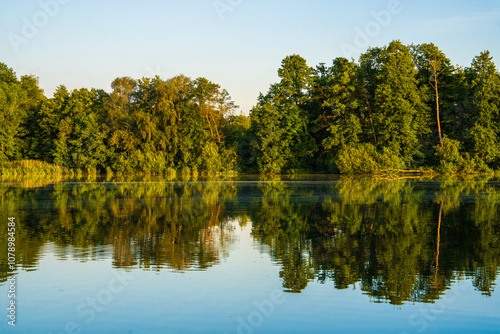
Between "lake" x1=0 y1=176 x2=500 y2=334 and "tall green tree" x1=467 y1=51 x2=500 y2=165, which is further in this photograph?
"tall green tree" x1=467 y1=51 x2=500 y2=165

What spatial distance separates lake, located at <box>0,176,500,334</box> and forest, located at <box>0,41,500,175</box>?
41.7 metres

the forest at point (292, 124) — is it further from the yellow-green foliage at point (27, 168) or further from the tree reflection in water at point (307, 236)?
the tree reflection in water at point (307, 236)

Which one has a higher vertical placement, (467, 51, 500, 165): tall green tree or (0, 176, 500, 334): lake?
(467, 51, 500, 165): tall green tree

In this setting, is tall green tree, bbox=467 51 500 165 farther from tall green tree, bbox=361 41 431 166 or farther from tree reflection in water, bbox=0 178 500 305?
tree reflection in water, bbox=0 178 500 305

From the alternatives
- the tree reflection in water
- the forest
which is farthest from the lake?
the forest

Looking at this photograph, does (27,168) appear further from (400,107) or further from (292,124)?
(400,107)

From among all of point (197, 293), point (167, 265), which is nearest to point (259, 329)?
point (197, 293)

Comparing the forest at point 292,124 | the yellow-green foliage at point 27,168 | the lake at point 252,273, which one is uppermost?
the forest at point 292,124

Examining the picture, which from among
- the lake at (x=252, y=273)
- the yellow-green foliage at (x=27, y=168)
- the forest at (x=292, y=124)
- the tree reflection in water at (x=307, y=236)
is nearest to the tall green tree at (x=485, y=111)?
the forest at (x=292, y=124)

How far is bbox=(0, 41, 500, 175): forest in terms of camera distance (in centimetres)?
6028

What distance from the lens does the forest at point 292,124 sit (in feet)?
198

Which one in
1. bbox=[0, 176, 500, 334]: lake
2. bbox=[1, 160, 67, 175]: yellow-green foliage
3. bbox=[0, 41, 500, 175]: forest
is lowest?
bbox=[0, 176, 500, 334]: lake

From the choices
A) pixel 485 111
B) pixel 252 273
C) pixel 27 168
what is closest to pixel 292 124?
pixel 485 111

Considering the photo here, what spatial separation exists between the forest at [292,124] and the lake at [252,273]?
137 ft
